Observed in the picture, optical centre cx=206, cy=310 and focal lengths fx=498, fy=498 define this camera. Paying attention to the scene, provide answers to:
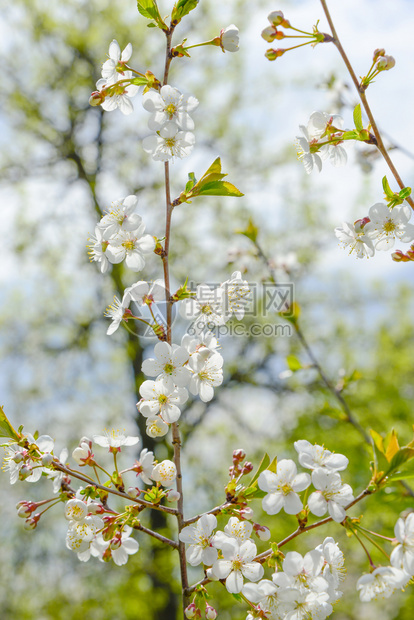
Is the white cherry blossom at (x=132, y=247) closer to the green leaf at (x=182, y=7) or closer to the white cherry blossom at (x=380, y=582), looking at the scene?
the green leaf at (x=182, y=7)

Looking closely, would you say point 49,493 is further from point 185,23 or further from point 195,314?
point 185,23

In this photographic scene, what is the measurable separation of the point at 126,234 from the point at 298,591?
83 centimetres

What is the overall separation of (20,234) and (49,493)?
387 cm

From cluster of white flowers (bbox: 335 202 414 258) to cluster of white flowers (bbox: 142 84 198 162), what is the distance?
0.47 meters

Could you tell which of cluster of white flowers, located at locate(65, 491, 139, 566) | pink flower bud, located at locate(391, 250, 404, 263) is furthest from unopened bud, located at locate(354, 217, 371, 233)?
cluster of white flowers, located at locate(65, 491, 139, 566)

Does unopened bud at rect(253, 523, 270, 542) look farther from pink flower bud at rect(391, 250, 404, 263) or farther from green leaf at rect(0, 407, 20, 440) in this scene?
pink flower bud at rect(391, 250, 404, 263)

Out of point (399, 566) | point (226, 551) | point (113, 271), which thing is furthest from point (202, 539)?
point (113, 271)

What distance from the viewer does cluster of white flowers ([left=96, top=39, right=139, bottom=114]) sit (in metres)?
1.25

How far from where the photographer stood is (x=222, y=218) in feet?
26.6

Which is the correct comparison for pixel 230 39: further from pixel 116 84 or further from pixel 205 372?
pixel 205 372

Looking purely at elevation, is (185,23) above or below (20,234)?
above

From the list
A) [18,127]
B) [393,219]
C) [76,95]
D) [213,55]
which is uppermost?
[213,55]

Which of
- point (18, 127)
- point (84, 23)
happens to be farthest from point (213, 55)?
point (18, 127)

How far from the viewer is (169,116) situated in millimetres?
1190
